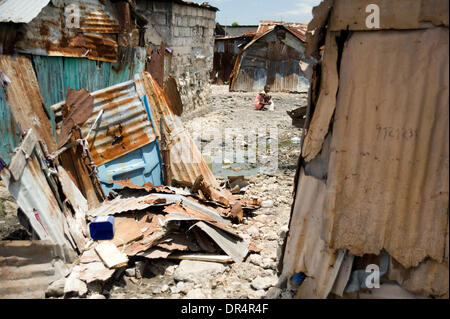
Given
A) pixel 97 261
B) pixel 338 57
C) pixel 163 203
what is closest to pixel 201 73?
pixel 163 203

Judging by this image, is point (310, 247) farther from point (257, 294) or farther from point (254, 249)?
point (254, 249)

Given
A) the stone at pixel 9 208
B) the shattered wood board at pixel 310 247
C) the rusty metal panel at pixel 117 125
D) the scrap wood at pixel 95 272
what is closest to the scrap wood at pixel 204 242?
the scrap wood at pixel 95 272

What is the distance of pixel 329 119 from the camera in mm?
2639

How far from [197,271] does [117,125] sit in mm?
2654

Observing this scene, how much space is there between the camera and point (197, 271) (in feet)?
13.4

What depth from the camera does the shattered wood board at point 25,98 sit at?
13.8ft

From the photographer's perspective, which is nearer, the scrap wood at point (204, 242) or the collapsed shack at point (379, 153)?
the collapsed shack at point (379, 153)

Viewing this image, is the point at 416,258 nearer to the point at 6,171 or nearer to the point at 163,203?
the point at 163,203

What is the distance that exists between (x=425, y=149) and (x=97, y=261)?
3325 mm

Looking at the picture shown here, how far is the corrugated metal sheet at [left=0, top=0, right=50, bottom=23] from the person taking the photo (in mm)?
4152

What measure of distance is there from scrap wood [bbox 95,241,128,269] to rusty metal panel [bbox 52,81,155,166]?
5.23ft

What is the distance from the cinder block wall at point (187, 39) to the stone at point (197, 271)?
566cm

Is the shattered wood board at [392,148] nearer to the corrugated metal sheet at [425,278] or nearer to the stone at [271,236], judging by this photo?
the corrugated metal sheet at [425,278]

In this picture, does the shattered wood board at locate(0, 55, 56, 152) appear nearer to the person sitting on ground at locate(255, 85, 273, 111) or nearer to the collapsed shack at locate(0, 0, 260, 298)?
the collapsed shack at locate(0, 0, 260, 298)
